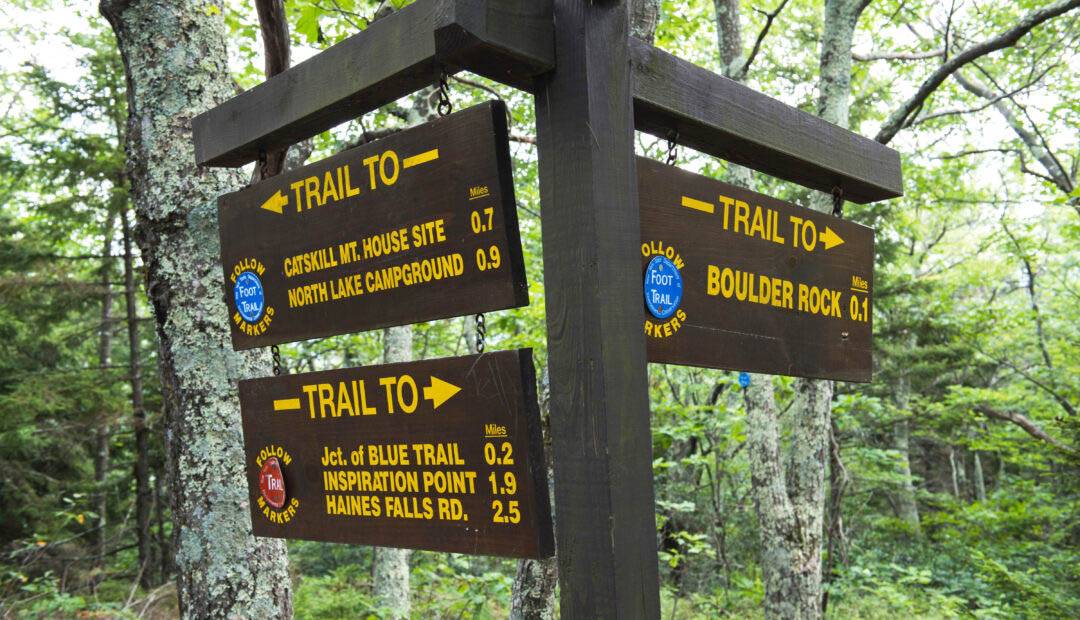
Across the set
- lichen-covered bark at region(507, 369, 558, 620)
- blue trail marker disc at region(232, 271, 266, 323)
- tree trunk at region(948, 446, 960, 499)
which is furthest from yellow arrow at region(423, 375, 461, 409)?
tree trunk at region(948, 446, 960, 499)

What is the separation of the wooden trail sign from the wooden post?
0.24 feet

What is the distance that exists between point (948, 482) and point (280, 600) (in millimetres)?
22482

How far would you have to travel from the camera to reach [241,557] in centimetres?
266

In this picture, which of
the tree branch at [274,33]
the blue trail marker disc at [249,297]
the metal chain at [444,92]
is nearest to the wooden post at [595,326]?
the metal chain at [444,92]

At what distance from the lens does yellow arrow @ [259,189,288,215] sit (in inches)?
80.4

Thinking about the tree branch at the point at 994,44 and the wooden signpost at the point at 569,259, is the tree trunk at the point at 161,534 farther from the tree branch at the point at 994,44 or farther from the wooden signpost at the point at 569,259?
the tree branch at the point at 994,44

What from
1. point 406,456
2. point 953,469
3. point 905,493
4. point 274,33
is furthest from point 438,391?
point 953,469

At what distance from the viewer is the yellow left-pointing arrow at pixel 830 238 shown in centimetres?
218

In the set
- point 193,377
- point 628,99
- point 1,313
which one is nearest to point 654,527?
point 628,99

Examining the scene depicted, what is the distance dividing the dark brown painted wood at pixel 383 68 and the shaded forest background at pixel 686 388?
4595 millimetres

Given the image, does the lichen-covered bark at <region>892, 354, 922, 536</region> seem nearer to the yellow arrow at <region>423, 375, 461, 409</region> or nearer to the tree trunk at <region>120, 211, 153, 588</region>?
the tree trunk at <region>120, 211, 153, 588</region>

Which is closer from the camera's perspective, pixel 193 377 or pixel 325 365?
pixel 193 377

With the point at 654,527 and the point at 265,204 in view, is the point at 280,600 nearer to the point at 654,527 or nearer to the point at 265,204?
the point at 265,204

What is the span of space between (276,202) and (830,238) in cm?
160
